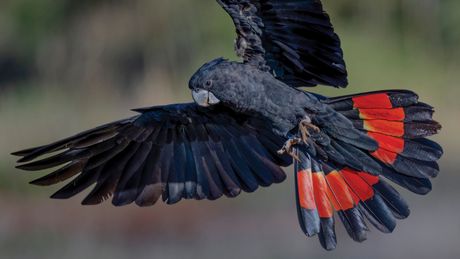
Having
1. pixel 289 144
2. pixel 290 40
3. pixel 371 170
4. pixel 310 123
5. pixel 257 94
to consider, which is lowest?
pixel 371 170

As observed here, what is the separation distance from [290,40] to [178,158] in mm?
1167

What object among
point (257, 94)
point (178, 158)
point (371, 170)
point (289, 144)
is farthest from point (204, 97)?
point (371, 170)

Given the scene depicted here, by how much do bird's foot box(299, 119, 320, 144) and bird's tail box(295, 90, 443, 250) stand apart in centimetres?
10

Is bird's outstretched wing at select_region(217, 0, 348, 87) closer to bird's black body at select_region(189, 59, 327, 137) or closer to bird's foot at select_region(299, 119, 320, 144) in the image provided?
bird's black body at select_region(189, 59, 327, 137)

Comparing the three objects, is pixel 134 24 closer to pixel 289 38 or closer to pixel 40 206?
pixel 40 206

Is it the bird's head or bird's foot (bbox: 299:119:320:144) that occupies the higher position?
the bird's head

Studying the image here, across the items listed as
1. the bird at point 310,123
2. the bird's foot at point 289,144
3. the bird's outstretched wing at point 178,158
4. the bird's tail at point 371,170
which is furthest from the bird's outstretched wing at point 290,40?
the bird's outstretched wing at point 178,158

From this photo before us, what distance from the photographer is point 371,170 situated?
6.78 m

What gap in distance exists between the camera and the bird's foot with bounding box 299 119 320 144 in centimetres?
673

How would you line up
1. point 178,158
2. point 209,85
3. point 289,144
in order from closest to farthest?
point 209,85 → point 289,144 → point 178,158

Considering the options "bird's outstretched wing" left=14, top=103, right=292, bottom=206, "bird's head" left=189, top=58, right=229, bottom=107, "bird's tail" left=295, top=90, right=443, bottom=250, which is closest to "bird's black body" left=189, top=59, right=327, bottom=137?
"bird's head" left=189, top=58, right=229, bottom=107

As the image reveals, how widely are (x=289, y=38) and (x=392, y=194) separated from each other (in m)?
1.06

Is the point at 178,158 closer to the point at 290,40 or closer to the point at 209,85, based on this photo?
the point at 209,85

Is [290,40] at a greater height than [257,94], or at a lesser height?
greater
